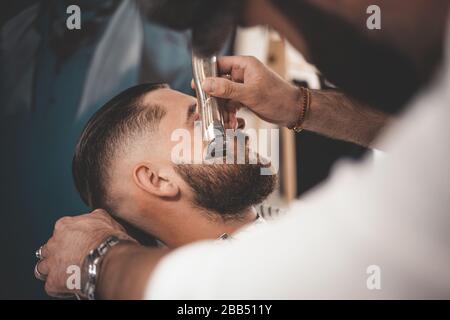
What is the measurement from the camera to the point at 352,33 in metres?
1.90

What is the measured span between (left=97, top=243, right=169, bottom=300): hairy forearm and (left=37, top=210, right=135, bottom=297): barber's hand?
57 millimetres

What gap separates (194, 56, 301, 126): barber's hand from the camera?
1.84 meters

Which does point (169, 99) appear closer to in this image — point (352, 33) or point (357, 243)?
point (352, 33)

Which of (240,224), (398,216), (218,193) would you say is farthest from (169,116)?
(398,216)

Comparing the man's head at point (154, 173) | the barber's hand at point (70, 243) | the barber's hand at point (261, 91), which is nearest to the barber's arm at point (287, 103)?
the barber's hand at point (261, 91)

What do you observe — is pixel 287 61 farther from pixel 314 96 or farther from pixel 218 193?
pixel 218 193

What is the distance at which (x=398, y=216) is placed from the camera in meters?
1.87

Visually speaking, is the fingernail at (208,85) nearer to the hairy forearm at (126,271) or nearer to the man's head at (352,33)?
the man's head at (352,33)

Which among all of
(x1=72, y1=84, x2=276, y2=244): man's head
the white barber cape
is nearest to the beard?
(x1=72, y1=84, x2=276, y2=244): man's head

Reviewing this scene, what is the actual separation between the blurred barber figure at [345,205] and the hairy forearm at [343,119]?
0.7 inches

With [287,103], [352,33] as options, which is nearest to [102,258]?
[287,103]

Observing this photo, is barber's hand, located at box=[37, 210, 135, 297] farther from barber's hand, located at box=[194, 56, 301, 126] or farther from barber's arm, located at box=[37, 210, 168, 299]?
barber's hand, located at box=[194, 56, 301, 126]

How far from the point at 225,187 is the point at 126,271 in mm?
421

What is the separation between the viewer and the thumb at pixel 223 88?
180 cm
